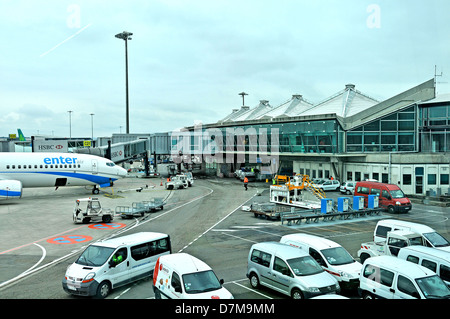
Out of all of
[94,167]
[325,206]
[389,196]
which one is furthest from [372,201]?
[94,167]

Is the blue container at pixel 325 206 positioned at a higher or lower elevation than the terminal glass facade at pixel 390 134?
lower

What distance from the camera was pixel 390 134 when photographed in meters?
49.3

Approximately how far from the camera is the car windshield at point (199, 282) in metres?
12.1

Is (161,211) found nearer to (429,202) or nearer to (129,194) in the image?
(129,194)

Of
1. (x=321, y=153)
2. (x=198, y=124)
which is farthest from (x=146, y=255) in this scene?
(x=198, y=124)

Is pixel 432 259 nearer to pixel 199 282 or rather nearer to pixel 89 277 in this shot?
pixel 199 282

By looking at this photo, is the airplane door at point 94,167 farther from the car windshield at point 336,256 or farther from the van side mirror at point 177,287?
the van side mirror at point 177,287

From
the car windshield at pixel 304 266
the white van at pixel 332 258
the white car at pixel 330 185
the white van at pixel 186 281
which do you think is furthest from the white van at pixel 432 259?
the white car at pixel 330 185

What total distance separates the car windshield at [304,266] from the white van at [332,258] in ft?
3.83

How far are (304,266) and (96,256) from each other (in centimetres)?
831

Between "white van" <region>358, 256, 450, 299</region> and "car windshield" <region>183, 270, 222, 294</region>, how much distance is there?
543cm

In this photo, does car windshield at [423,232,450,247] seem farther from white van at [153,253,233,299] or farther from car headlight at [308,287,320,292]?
white van at [153,253,233,299]

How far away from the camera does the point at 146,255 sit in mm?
16422

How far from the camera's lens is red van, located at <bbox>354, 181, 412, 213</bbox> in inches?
1320
